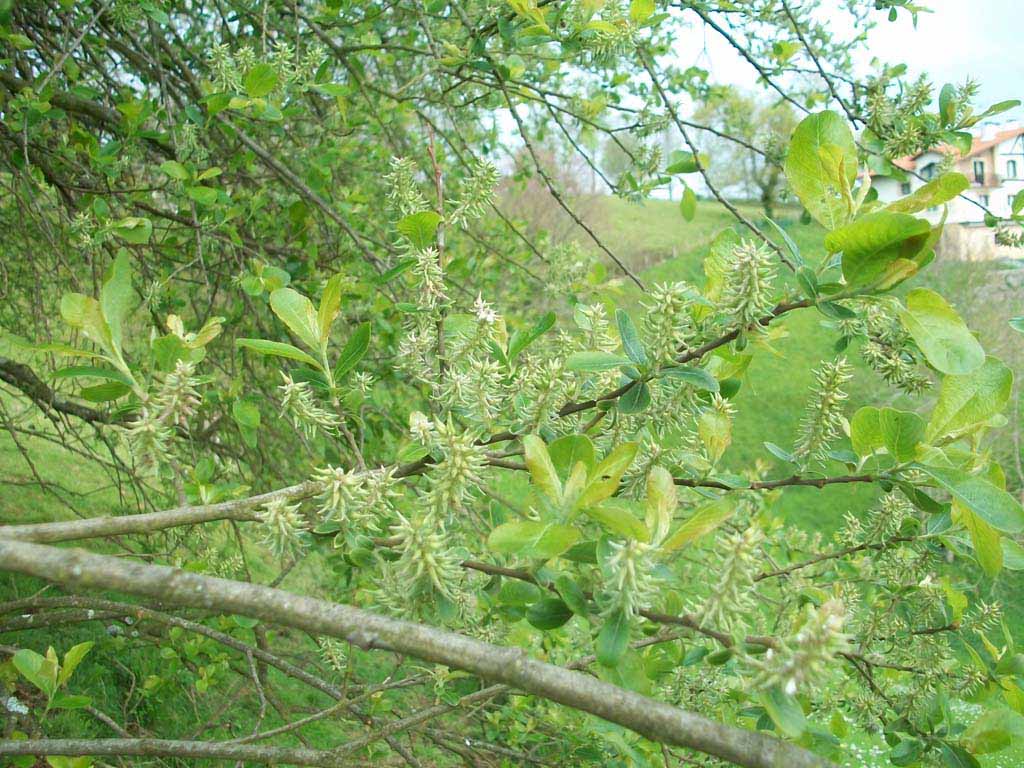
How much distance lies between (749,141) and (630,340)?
3291mm

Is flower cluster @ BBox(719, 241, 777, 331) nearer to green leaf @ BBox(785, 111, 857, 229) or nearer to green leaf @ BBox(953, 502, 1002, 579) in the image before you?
green leaf @ BBox(785, 111, 857, 229)

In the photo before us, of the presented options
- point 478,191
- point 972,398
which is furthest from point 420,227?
point 972,398

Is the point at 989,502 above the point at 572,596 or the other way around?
above

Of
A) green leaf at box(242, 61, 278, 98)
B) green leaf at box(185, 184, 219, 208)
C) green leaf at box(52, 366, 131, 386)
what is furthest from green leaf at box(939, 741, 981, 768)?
green leaf at box(185, 184, 219, 208)

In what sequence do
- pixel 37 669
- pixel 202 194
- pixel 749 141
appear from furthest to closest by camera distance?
pixel 749 141, pixel 202 194, pixel 37 669

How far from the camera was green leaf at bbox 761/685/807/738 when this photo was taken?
0.67 metres

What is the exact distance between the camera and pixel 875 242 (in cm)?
77

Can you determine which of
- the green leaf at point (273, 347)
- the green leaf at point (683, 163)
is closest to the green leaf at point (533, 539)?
the green leaf at point (273, 347)

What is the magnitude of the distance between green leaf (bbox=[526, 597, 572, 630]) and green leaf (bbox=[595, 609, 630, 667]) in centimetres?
11

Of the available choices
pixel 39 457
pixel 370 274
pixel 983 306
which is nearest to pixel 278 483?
pixel 370 274

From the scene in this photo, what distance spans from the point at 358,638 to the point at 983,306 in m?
12.0

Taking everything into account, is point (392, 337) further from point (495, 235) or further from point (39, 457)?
point (39, 457)

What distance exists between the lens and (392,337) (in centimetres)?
257

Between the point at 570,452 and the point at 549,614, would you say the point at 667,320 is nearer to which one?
the point at 570,452
